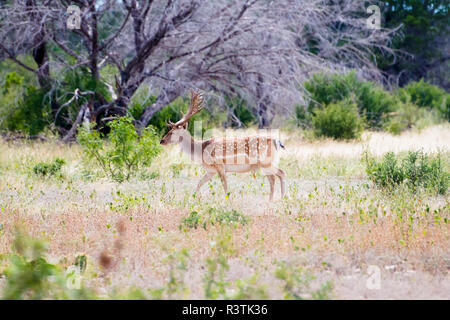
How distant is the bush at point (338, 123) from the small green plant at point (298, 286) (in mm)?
11934

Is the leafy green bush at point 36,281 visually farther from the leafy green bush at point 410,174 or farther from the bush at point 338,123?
the bush at point 338,123

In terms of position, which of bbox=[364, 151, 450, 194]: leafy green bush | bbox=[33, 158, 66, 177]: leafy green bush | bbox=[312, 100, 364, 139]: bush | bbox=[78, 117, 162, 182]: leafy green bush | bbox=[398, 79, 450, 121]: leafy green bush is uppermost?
bbox=[398, 79, 450, 121]: leafy green bush

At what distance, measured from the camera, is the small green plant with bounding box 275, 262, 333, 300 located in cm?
407

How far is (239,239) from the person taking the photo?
5.66 metres

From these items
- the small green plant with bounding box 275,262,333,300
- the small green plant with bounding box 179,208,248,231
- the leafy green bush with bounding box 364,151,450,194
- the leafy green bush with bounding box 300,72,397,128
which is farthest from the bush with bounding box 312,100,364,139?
the small green plant with bounding box 275,262,333,300

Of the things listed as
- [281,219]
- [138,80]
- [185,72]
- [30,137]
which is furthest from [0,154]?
[281,219]

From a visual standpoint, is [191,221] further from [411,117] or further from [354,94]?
[411,117]

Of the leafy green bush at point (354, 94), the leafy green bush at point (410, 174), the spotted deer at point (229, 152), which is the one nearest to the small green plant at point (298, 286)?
the spotted deer at point (229, 152)

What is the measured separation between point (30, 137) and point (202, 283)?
490 inches

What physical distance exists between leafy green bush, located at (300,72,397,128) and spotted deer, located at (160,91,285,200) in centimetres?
1148

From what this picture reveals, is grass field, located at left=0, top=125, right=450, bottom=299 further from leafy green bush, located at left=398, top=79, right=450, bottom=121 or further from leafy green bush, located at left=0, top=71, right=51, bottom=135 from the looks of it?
leafy green bush, located at left=398, top=79, right=450, bottom=121

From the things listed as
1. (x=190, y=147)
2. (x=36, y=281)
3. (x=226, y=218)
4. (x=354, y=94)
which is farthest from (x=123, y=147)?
(x=354, y=94)

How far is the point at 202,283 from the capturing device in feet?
15.0
